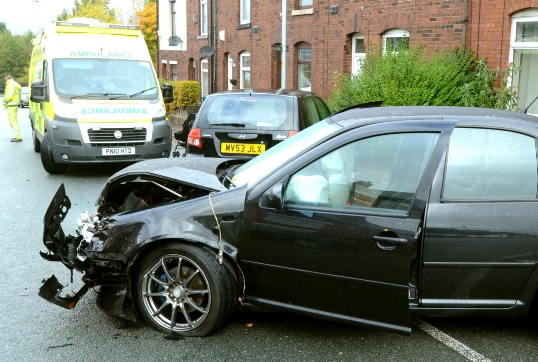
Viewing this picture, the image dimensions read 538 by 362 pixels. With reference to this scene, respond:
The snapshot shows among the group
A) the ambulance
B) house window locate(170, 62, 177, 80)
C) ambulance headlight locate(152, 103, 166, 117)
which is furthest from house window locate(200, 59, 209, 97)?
ambulance headlight locate(152, 103, 166, 117)

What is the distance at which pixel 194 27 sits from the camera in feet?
98.0

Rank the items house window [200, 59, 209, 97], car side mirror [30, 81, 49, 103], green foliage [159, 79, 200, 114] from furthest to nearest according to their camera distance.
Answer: house window [200, 59, 209, 97] → green foliage [159, 79, 200, 114] → car side mirror [30, 81, 49, 103]

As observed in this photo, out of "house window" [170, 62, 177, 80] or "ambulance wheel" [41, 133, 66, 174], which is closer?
"ambulance wheel" [41, 133, 66, 174]

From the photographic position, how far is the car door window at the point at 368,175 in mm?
4293

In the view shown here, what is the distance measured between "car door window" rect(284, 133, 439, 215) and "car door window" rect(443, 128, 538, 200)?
0.63 ft

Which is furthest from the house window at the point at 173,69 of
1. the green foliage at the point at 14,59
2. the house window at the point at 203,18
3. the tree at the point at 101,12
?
A: the green foliage at the point at 14,59

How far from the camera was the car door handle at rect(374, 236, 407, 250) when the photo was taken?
4.13m

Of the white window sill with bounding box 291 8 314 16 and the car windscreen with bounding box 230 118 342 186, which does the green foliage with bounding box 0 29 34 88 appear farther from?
the car windscreen with bounding box 230 118 342 186

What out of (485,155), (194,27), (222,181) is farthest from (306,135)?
(194,27)

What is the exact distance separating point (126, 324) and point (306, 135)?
1.95 metres

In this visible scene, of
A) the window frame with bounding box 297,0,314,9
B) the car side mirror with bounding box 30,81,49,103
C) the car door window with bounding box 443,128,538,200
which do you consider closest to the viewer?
the car door window with bounding box 443,128,538,200

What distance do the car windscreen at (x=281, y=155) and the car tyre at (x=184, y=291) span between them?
0.67 m

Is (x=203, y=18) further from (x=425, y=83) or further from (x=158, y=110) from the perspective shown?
(x=425, y=83)

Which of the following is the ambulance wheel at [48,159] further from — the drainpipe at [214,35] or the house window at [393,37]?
the drainpipe at [214,35]
